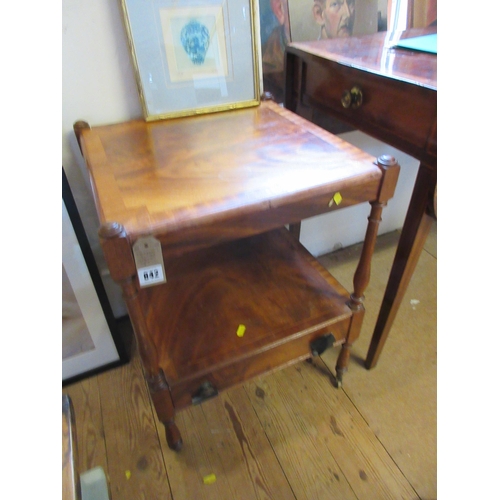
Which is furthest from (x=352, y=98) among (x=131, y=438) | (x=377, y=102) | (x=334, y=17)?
(x=131, y=438)

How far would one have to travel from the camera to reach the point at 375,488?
0.81m

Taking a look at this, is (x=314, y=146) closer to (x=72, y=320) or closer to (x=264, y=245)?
(x=264, y=245)

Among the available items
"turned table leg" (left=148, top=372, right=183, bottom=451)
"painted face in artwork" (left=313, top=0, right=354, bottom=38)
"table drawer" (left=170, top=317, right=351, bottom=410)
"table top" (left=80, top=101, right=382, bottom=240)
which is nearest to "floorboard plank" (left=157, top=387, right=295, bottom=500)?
"turned table leg" (left=148, top=372, right=183, bottom=451)

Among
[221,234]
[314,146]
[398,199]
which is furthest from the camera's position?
[398,199]

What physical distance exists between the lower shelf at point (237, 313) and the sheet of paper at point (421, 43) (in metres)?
0.53

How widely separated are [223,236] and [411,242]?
1.44ft

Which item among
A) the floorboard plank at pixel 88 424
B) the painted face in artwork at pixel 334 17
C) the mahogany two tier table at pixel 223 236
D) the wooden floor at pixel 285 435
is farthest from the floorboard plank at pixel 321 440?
the painted face in artwork at pixel 334 17

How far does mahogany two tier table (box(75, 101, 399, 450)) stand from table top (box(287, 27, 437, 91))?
15 cm

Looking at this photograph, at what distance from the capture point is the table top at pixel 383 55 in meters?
0.67

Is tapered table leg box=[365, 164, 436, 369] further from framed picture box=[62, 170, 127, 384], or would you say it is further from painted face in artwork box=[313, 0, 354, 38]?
framed picture box=[62, 170, 127, 384]

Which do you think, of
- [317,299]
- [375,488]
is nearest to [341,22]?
[317,299]
